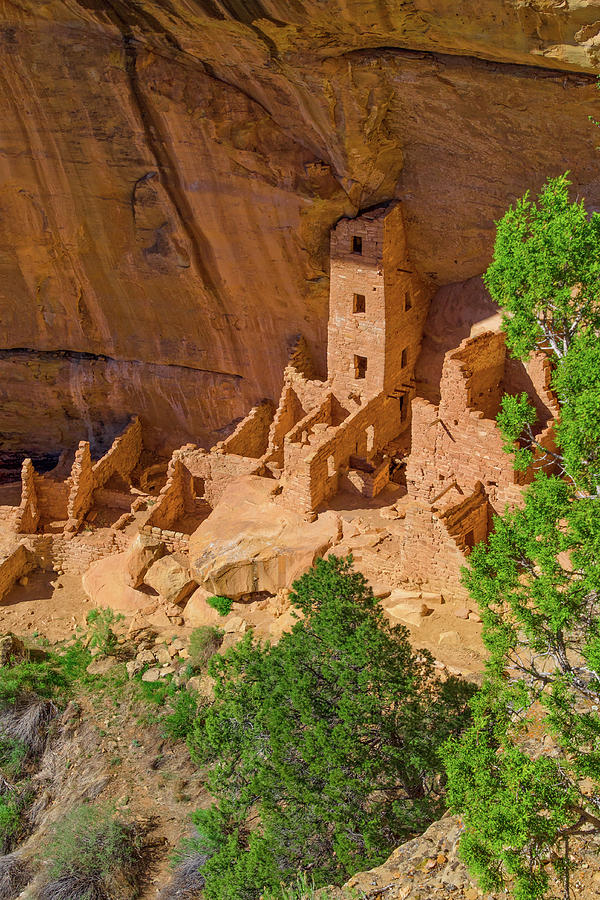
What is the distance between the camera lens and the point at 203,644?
53.7 ft

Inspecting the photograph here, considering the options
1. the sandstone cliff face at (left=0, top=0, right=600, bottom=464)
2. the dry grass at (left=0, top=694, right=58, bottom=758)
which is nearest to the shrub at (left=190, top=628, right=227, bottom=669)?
the dry grass at (left=0, top=694, right=58, bottom=758)

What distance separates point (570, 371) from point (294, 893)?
5816 millimetres

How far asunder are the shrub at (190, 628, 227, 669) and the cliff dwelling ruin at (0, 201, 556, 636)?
825 mm

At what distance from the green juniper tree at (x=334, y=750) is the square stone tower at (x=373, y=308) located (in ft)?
21.2

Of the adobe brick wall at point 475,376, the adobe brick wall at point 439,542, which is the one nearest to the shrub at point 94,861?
the adobe brick wall at point 439,542

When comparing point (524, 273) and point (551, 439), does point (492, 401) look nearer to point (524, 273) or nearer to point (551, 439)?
point (551, 439)

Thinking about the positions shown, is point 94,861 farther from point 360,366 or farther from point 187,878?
point 360,366

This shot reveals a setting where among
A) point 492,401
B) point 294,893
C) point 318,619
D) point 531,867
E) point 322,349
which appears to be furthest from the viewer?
point 322,349

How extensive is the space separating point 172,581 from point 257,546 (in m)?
1.66

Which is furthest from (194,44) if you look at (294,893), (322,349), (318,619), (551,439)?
(294,893)

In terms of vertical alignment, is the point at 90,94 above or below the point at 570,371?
above

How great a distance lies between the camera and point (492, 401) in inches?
677

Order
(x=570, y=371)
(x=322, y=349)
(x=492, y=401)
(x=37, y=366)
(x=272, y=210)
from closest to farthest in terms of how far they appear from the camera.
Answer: (x=570, y=371), (x=492, y=401), (x=272, y=210), (x=322, y=349), (x=37, y=366)

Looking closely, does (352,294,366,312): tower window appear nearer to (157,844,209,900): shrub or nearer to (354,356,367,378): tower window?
(354,356,367,378): tower window
